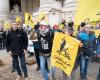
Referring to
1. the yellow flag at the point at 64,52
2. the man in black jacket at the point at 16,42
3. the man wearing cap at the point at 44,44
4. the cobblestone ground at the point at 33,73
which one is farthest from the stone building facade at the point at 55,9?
the yellow flag at the point at 64,52

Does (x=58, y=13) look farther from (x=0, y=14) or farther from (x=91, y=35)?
(x=91, y=35)

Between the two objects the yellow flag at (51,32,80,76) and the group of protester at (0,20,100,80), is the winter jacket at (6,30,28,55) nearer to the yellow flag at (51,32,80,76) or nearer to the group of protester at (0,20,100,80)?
the group of protester at (0,20,100,80)

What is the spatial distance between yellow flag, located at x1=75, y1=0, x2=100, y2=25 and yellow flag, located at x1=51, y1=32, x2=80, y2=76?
2.47ft

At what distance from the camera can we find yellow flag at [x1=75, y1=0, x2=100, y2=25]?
7.26m

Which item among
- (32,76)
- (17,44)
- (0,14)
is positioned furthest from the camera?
(0,14)

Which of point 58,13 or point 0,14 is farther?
point 0,14

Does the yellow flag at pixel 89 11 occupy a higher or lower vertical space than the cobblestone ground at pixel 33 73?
higher

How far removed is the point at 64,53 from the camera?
6949 mm

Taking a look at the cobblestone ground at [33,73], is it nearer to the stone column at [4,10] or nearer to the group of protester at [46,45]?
the group of protester at [46,45]

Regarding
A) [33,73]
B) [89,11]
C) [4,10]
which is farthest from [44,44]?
[4,10]

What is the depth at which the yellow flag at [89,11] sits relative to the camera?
7.26m

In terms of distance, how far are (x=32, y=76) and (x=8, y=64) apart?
2326 mm

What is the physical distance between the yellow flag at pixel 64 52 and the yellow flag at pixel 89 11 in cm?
75

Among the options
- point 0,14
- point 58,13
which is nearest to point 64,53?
point 58,13
